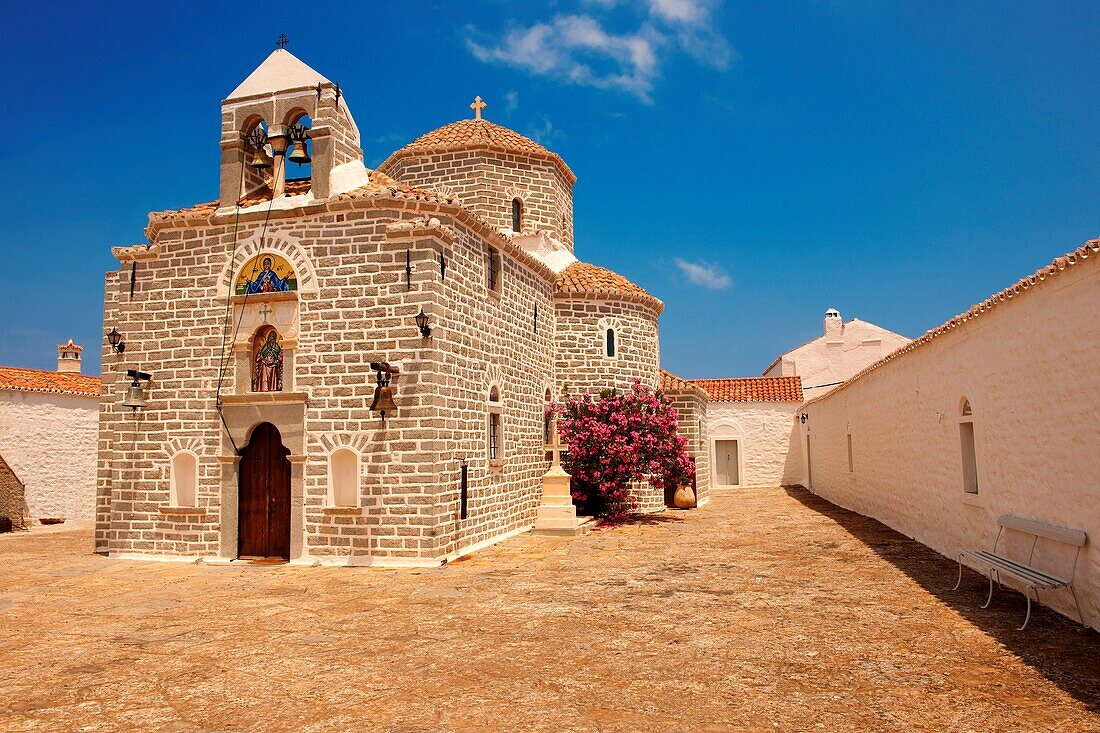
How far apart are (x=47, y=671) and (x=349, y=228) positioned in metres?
7.25

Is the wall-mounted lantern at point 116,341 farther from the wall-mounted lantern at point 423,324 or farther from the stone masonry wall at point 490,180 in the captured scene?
the stone masonry wall at point 490,180

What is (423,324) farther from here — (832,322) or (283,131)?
(832,322)

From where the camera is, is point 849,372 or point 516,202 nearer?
point 516,202

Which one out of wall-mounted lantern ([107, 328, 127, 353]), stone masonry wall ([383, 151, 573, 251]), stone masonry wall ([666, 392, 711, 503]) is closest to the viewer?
wall-mounted lantern ([107, 328, 127, 353])

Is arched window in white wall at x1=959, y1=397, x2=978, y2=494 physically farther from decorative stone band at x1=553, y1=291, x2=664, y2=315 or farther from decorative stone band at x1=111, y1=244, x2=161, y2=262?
decorative stone band at x1=111, y1=244, x2=161, y2=262

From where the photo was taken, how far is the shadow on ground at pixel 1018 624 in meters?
5.45

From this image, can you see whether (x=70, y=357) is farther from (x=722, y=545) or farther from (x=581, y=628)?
(x=581, y=628)

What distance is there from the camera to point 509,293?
14500mm

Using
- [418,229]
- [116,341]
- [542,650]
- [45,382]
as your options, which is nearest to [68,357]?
[45,382]

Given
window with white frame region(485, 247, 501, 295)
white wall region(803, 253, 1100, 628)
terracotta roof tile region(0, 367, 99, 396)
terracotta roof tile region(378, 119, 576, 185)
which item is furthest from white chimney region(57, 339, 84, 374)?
white wall region(803, 253, 1100, 628)

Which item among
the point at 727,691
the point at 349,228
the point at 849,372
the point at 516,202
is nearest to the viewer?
the point at 727,691

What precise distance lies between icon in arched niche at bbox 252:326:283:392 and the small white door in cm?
2133

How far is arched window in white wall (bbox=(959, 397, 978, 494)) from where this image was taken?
10.2m

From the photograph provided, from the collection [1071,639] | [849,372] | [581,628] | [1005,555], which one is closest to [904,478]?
[1005,555]
